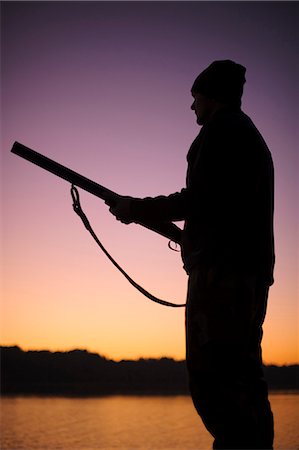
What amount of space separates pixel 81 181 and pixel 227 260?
1.34m

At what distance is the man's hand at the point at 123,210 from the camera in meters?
3.42

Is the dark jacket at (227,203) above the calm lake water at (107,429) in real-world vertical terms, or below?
above

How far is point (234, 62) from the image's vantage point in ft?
11.2

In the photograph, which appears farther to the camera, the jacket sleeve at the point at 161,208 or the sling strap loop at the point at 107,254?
the sling strap loop at the point at 107,254

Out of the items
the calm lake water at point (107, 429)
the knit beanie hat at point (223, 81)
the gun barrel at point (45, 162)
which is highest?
the knit beanie hat at point (223, 81)

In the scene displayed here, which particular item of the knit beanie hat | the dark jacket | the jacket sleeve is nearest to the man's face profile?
the knit beanie hat

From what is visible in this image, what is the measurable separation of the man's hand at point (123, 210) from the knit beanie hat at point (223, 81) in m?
0.73

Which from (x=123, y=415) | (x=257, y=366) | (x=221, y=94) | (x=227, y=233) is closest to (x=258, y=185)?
(x=227, y=233)

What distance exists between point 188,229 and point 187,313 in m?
0.42

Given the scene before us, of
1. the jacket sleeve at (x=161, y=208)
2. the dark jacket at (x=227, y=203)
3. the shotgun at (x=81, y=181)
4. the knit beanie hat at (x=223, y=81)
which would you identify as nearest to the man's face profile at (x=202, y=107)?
the knit beanie hat at (x=223, y=81)

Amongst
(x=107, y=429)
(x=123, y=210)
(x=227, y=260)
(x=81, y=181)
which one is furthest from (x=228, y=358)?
(x=107, y=429)

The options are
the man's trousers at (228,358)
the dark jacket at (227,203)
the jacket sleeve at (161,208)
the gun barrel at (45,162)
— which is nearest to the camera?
the man's trousers at (228,358)

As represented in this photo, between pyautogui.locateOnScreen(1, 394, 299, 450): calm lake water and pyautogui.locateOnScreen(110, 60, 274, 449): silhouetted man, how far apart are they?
76.9m

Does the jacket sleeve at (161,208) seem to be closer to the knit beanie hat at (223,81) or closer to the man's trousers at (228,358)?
the man's trousers at (228,358)
